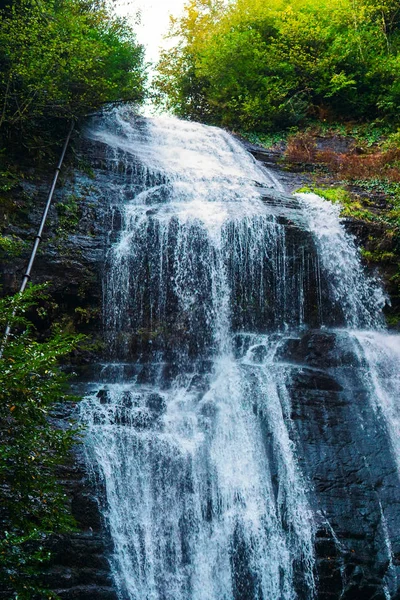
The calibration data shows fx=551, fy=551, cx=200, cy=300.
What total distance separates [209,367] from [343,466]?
2.57m

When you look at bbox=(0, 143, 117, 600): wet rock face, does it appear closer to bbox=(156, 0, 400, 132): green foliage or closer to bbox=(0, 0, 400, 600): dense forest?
bbox=(0, 0, 400, 600): dense forest

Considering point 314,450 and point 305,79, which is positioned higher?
point 305,79

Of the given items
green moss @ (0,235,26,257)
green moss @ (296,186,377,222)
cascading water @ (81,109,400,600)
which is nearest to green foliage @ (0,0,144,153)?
cascading water @ (81,109,400,600)

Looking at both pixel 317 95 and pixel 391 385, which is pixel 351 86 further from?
pixel 391 385

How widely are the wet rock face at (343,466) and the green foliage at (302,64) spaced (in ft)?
35.6

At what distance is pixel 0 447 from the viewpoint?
420cm

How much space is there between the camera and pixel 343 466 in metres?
7.58

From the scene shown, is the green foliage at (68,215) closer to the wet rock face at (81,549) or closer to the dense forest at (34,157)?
the dense forest at (34,157)

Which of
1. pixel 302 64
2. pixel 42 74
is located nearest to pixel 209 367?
pixel 42 74

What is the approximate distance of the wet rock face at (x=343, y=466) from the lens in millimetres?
6715

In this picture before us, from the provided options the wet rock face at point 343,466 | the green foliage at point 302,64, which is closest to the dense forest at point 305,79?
the green foliage at point 302,64

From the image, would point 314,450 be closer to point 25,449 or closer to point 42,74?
point 25,449

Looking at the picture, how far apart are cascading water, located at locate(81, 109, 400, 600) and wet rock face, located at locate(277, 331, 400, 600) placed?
0.20 meters

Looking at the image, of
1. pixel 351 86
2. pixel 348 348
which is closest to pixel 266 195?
pixel 348 348
